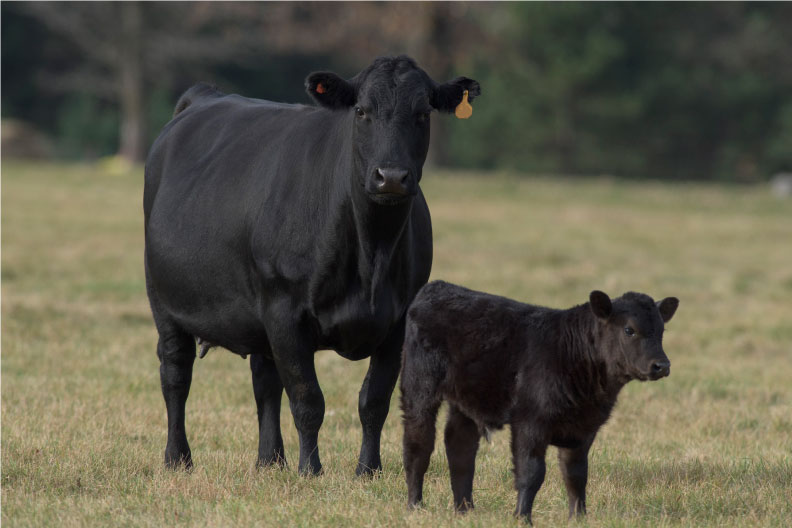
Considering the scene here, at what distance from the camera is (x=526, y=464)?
5082 millimetres

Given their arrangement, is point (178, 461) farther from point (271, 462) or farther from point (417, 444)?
point (417, 444)

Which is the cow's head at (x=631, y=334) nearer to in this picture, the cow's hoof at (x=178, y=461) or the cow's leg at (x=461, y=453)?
the cow's leg at (x=461, y=453)

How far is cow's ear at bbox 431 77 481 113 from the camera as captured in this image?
5961mm

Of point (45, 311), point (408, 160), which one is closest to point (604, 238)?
point (45, 311)

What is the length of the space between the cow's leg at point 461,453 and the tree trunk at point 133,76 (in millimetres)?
32139

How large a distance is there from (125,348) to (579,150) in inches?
1439

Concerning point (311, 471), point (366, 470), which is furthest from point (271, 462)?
point (366, 470)

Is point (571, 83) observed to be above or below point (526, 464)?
above

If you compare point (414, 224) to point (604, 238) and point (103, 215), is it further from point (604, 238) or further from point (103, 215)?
point (103, 215)

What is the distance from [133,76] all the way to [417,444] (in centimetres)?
3288

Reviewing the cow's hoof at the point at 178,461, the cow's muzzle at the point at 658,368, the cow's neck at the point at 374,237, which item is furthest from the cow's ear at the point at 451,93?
the cow's hoof at the point at 178,461

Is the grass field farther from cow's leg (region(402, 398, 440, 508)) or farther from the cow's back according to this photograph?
the cow's back

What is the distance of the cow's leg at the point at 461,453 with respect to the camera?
5488 mm

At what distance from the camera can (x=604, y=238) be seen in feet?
70.5
